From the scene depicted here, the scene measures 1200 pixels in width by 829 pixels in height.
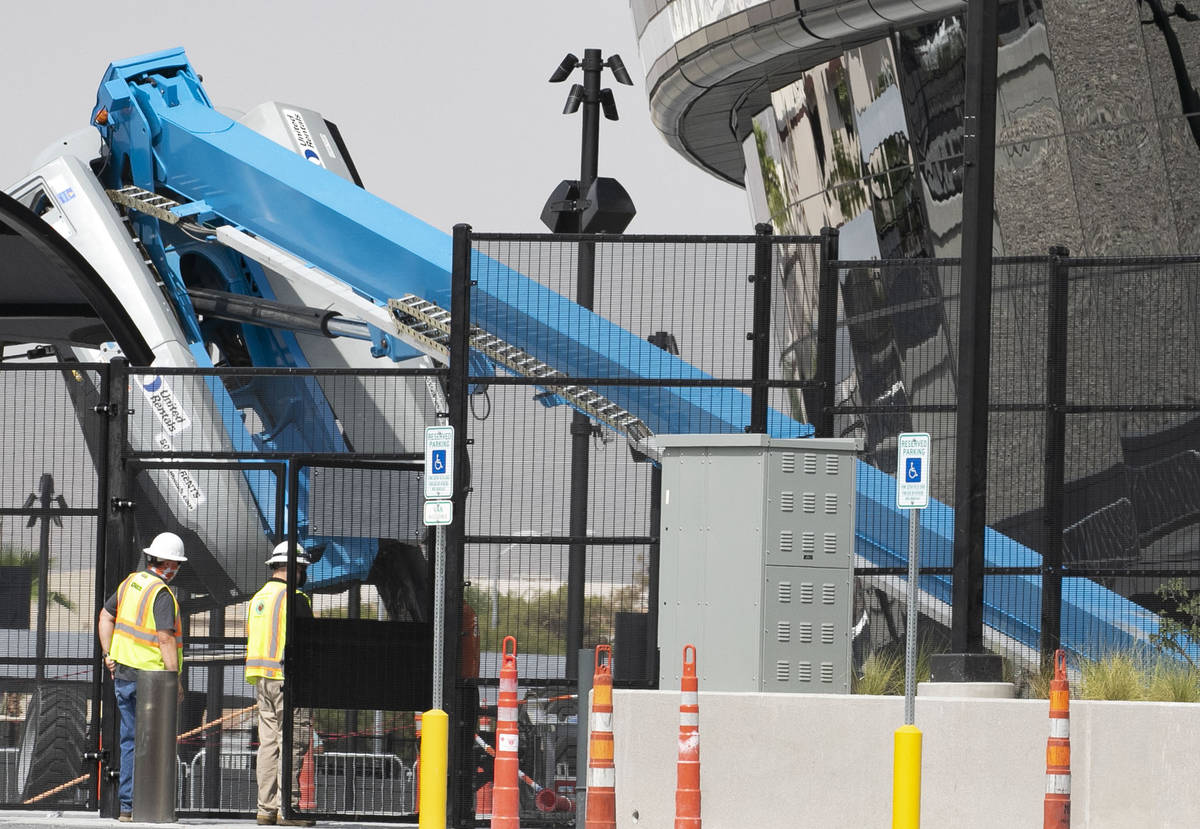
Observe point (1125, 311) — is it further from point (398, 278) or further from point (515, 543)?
point (398, 278)

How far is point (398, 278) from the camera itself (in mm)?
16859

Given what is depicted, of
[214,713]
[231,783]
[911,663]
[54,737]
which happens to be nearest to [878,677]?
[911,663]

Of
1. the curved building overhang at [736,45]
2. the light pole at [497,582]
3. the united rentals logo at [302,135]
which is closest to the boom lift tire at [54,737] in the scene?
the light pole at [497,582]

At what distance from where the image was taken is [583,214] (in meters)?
21.7

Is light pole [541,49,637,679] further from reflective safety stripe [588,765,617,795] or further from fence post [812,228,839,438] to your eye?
reflective safety stripe [588,765,617,795]

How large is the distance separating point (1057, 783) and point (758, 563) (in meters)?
2.45

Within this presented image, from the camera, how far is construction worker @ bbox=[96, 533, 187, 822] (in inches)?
514

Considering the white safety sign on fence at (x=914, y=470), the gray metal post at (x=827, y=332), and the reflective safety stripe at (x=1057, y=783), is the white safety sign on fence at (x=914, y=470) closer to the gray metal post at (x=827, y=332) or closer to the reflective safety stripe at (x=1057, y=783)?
the reflective safety stripe at (x=1057, y=783)

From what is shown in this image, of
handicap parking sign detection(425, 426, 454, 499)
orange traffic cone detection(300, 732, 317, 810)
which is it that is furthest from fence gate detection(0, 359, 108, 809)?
handicap parking sign detection(425, 426, 454, 499)

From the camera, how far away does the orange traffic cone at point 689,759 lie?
1066cm

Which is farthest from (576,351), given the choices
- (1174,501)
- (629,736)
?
(1174,501)

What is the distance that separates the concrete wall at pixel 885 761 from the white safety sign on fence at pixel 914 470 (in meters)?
1.53

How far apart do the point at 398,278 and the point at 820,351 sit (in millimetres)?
5100

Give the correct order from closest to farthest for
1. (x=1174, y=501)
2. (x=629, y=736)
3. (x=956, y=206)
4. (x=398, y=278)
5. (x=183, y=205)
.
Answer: (x=629, y=736) < (x=1174, y=501) < (x=398, y=278) < (x=183, y=205) < (x=956, y=206)
